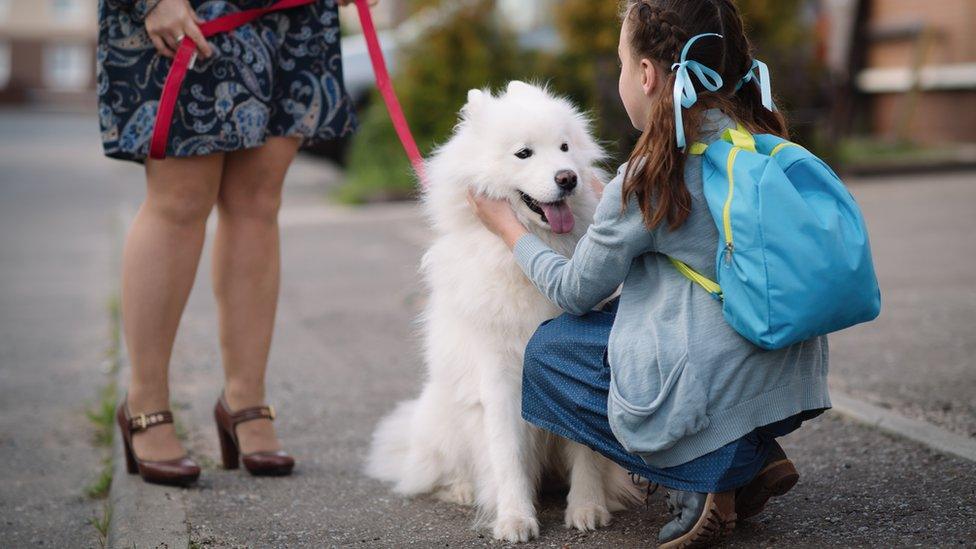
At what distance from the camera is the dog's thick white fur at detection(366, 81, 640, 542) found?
276 cm

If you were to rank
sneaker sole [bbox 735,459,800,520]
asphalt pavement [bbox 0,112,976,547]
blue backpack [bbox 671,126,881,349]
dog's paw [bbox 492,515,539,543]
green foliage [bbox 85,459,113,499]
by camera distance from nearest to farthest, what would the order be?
blue backpack [bbox 671,126,881,349], sneaker sole [bbox 735,459,800,520], dog's paw [bbox 492,515,539,543], asphalt pavement [bbox 0,112,976,547], green foliage [bbox 85,459,113,499]

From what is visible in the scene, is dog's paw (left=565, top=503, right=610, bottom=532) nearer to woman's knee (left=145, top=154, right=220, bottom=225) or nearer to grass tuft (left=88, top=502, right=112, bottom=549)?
grass tuft (left=88, top=502, right=112, bottom=549)

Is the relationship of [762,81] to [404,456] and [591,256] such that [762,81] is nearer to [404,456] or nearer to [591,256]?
[591,256]

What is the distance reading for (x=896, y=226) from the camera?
761 cm

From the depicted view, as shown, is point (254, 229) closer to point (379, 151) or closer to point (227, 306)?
point (227, 306)

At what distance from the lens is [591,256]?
2.46m


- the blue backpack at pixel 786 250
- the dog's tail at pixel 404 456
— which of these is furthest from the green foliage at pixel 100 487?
the blue backpack at pixel 786 250

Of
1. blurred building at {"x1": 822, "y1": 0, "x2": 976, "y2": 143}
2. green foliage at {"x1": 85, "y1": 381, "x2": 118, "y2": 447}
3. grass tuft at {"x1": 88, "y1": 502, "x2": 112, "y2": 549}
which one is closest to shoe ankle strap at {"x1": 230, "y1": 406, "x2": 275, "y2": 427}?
grass tuft at {"x1": 88, "y1": 502, "x2": 112, "y2": 549}

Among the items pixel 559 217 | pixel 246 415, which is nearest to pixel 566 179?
pixel 559 217

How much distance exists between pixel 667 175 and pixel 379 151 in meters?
8.99

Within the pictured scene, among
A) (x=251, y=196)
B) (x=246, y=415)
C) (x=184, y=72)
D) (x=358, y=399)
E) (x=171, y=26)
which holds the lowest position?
(x=358, y=399)

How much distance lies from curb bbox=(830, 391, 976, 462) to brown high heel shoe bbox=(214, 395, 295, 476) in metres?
1.89

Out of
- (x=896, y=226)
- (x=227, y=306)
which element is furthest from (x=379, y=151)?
(x=227, y=306)

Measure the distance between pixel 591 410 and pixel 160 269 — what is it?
4.41 ft
